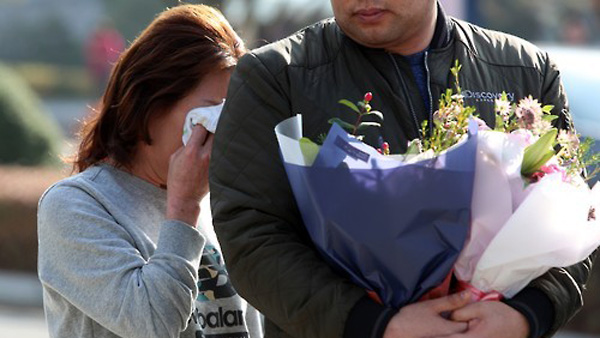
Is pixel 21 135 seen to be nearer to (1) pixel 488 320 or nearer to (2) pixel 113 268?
(2) pixel 113 268

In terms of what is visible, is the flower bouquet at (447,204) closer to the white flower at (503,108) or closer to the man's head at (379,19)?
the white flower at (503,108)

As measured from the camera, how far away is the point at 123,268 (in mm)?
3266

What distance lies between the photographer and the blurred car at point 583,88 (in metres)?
8.24

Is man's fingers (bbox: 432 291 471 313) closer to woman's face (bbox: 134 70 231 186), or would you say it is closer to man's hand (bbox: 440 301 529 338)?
man's hand (bbox: 440 301 529 338)

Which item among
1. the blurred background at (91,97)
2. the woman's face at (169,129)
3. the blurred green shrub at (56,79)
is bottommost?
the blurred green shrub at (56,79)

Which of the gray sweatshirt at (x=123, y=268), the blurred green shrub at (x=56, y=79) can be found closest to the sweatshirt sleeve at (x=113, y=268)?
the gray sweatshirt at (x=123, y=268)

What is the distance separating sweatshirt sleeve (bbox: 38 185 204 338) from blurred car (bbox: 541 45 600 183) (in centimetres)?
509

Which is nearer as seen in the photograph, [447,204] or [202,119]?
[447,204]

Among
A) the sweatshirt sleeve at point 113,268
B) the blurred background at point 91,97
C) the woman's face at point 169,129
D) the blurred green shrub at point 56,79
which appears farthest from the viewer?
the blurred green shrub at point 56,79

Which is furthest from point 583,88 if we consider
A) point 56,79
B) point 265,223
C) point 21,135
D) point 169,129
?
point 56,79

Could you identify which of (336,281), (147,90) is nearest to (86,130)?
(147,90)

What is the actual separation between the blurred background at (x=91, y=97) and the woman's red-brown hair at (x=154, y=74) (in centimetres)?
32

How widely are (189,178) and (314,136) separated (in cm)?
57

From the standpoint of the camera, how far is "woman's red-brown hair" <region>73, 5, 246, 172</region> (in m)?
3.54
